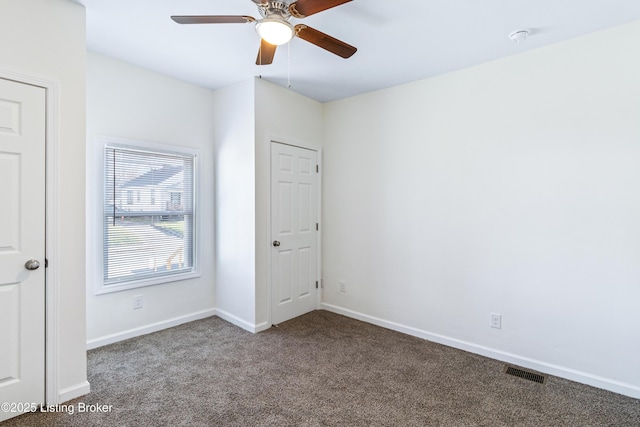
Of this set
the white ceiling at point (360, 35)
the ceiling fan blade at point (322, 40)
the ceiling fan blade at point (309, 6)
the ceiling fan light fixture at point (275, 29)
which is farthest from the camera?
the white ceiling at point (360, 35)

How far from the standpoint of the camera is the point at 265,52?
217 cm

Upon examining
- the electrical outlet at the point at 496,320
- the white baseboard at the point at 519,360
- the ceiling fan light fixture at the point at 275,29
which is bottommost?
the white baseboard at the point at 519,360

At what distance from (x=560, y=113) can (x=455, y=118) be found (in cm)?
82

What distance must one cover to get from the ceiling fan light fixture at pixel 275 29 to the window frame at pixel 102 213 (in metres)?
1.94

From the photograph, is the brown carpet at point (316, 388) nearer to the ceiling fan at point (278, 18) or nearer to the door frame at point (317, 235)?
the door frame at point (317, 235)

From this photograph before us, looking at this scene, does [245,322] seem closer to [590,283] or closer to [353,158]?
[353,158]

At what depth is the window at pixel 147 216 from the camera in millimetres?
3002

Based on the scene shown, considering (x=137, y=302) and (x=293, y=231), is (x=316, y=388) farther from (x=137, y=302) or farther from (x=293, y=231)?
(x=137, y=302)

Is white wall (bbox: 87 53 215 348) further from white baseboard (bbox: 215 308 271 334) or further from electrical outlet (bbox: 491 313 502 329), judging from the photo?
electrical outlet (bbox: 491 313 502 329)

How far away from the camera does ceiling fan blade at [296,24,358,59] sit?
190 cm

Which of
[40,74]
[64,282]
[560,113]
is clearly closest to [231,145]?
[40,74]

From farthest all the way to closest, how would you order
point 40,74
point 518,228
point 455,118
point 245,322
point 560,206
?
point 245,322
point 455,118
point 518,228
point 560,206
point 40,74

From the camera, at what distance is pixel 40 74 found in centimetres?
200

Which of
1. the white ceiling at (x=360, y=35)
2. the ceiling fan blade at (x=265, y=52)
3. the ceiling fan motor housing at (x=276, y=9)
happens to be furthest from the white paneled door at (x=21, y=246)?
the ceiling fan motor housing at (x=276, y=9)
